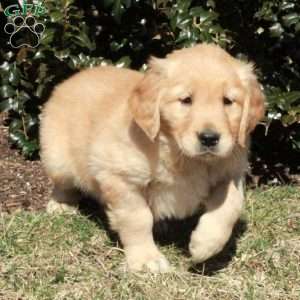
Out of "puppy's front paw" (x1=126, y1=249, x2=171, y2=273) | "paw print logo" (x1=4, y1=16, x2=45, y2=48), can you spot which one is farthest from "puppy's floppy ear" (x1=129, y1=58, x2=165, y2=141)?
"paw print logo" (x1=4, y1=16, x2=45, y2=48)

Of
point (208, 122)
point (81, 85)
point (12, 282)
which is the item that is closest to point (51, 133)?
point (81, 85)

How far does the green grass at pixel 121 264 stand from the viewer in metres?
4.22

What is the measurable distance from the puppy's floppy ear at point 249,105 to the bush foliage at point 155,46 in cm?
134

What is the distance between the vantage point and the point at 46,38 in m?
5.74

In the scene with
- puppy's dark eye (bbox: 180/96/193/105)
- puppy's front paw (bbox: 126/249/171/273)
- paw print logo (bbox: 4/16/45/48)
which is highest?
puppy's dark eye (bbox: 180/96/193/105)

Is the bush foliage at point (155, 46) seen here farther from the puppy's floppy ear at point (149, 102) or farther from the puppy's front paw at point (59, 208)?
the puppy's floppy ear at point (149, 102)

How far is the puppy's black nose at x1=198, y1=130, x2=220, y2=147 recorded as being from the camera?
3936mm

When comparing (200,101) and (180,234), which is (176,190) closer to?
(200,101)

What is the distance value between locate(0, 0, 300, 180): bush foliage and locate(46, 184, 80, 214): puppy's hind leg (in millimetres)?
987

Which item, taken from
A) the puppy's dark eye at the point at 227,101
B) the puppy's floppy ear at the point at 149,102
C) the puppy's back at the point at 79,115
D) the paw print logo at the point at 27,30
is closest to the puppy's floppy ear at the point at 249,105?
the puppy's dark eye at the point at 227,101

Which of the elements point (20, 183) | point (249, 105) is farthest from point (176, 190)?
point (20, 183)

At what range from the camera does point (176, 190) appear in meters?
4.46

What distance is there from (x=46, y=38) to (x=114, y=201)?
72.1 inches

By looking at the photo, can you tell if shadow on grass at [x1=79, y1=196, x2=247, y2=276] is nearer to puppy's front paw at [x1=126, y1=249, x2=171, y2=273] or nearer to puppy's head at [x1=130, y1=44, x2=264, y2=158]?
puppy's front paw at [x1=126, y1=249, x2=171, y2=273]
